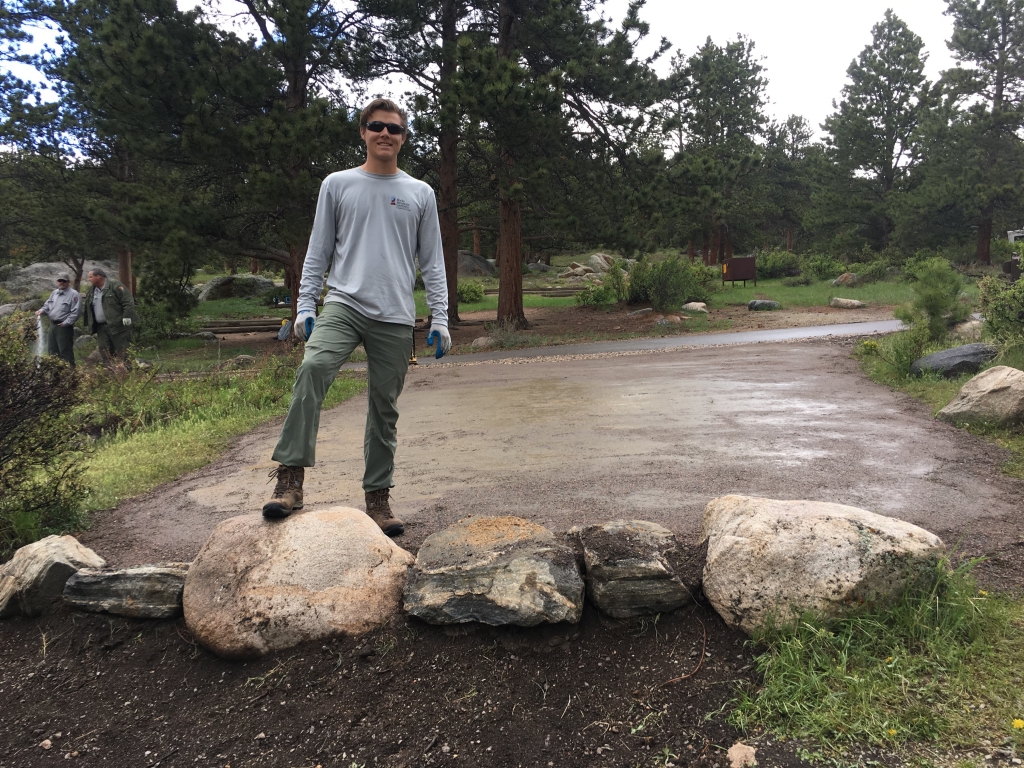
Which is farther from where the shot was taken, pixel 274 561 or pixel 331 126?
pixel 331 126

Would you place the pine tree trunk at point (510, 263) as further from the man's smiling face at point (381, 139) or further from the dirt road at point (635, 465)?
the man's smiling face at point (381, 139)

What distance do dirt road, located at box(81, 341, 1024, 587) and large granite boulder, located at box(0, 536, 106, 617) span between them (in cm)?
46

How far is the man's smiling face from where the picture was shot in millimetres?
3256

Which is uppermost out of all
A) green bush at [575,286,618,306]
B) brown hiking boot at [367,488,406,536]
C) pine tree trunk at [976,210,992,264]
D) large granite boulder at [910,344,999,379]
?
pine tree trunk at [976,210,992,264]

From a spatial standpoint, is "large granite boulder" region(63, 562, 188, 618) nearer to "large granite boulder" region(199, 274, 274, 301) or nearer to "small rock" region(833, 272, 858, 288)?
"small rock" region(833, 272, 858, 288)

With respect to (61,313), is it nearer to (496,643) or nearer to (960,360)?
(496,643)

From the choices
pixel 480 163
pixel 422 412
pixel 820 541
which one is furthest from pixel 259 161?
pixel 820 541

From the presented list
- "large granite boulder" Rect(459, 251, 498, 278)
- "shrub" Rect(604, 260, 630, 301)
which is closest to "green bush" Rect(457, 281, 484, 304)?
"shrub" Rect(604, 260, 630, 301)

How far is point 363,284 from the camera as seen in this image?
325 cm

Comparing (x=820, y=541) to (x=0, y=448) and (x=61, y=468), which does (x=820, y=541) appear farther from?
(x=61, y=468)

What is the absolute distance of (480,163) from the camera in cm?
2022

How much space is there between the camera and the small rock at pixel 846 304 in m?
22.0

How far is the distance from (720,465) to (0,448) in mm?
4214

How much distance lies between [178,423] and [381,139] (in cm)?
559
